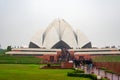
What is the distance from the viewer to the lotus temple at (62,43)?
160ft

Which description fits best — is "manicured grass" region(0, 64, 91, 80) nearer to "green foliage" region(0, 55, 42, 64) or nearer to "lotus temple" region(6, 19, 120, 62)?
"green foliage" region(0, 55, 42, 64)

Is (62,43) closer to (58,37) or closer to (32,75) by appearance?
(58,37)

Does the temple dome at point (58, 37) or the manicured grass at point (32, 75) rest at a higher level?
the temple dome at point (58, 37)

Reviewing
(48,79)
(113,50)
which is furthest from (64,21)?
(48,79)

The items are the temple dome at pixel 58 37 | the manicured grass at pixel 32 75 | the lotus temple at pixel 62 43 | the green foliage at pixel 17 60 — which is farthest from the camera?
the temple dome at pixel 58 37

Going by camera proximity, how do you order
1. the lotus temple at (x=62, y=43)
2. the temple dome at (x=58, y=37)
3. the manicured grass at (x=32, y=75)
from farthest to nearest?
1. the temple dome at (x=58, y=37)
2. the lotus temple at (x=62, y=43)
3. the manicured grass at (x=32, y=75)

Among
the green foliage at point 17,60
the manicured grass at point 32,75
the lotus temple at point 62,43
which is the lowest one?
the manicured grass at point 32,75

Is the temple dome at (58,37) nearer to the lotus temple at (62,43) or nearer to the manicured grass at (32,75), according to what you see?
the lotus temple at (62,43)

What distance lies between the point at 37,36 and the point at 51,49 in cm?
438

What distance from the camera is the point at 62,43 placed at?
52469 mm

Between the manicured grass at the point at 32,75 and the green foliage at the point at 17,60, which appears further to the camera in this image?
the green foliage at the point at 17,60

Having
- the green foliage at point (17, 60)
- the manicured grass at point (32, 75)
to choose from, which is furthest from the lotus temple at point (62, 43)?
the manicured grass at point (32, 75)

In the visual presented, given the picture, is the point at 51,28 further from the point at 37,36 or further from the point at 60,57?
the point at 60,57

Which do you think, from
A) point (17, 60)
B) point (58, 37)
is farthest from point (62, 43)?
point (17, 60)
